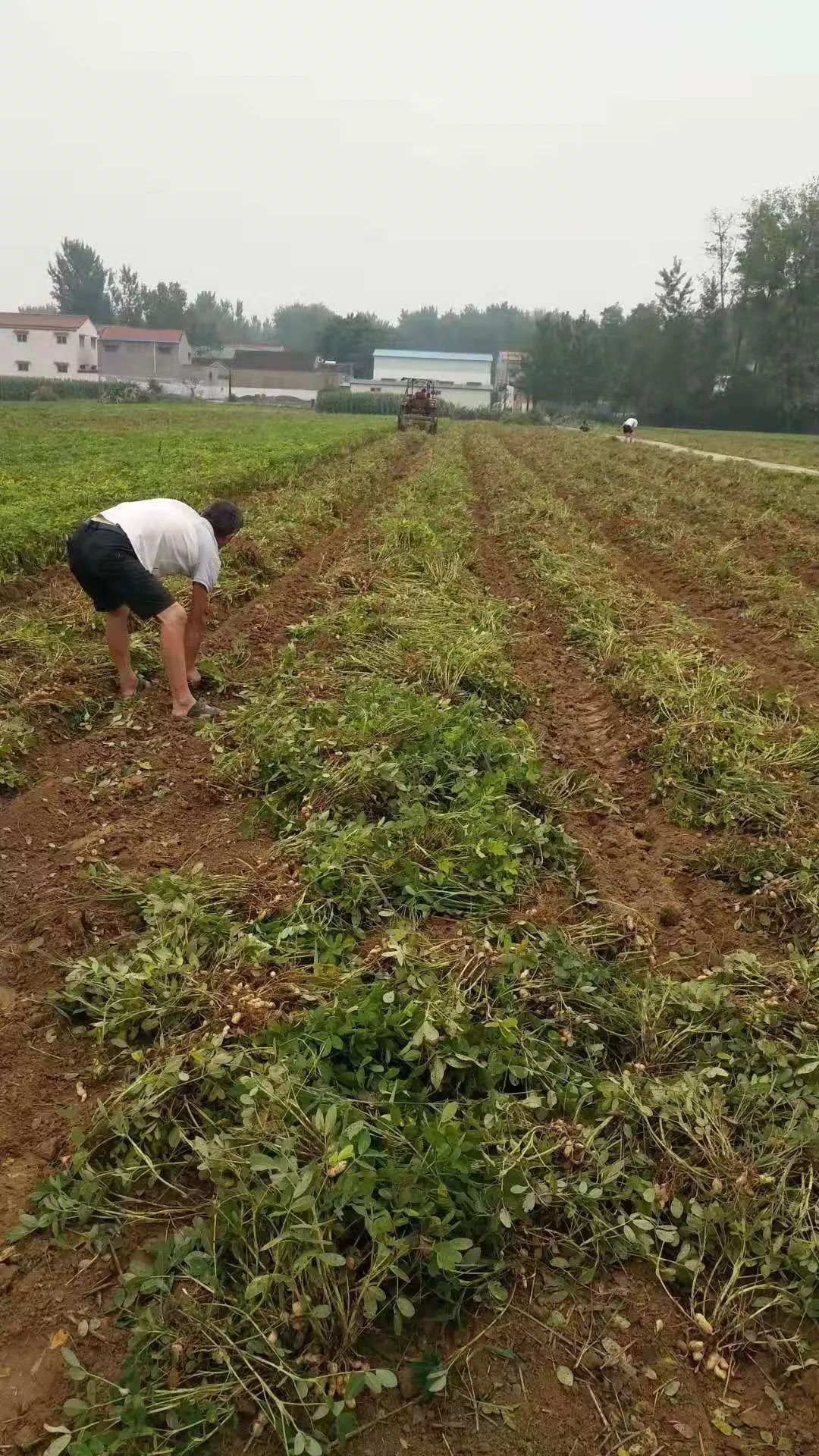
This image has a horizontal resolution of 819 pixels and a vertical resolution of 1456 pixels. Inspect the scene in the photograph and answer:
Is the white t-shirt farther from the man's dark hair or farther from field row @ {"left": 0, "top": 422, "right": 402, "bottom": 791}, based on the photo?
field row @ {"left": 0, "top": 422, "right": 402, "bottom": 791}

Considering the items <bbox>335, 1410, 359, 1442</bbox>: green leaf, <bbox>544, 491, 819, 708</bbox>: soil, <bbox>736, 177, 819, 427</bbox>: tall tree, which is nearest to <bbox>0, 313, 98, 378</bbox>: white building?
<bbox>736, 177, 819, 427</bbox>: tall tree

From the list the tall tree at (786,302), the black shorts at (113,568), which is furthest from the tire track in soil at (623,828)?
the tall tree at (786,302)

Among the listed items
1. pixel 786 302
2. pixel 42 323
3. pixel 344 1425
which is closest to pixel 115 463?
pixel 344 1425

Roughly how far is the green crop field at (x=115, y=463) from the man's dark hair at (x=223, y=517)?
4.01 meters

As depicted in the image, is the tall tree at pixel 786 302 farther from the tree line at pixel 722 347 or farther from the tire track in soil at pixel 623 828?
the tire track in soil at pixel 623 828

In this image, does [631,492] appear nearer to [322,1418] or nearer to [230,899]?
[230,899]

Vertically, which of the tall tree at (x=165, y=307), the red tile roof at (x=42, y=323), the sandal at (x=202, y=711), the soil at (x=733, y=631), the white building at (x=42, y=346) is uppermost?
the tall tree at (x=165, y=307)

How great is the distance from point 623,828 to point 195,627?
3.26m

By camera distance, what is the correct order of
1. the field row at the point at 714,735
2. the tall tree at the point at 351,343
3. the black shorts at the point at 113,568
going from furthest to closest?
the tall tree at the point at 351,343 < the black shorts at the point at 113,568 < the field row at the point at 714,735

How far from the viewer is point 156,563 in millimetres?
5707

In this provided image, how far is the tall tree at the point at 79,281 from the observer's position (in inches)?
A: 4793

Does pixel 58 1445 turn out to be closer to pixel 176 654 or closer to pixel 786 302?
pixel 176 654

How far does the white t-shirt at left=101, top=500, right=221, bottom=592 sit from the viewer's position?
557 cm

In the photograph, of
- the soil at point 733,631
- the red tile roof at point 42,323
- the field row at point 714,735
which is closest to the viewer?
the field row at point 714,735
